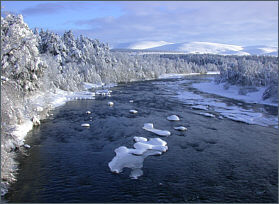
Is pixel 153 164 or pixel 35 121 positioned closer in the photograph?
pixel 153 164

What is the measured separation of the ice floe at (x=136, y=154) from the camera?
1781cm

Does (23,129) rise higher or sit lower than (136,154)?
higher

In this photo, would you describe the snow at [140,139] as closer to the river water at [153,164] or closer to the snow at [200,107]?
the river water at [153,164]

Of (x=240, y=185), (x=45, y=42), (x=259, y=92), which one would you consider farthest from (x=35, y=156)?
(x=45, y=42)

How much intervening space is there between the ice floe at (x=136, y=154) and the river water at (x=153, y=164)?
44cm

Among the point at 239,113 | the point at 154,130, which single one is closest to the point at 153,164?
the point at 154,130

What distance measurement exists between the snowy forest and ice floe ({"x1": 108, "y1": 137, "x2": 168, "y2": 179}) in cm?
671

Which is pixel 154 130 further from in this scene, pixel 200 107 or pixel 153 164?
pixel 200 107

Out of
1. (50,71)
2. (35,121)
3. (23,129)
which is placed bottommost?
(23,129)

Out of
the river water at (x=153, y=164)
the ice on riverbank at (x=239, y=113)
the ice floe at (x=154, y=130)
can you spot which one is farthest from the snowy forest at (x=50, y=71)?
the ice floe at (x=154, y=130)

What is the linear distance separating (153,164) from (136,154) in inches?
79.6

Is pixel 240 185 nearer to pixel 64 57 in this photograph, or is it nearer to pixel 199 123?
pixel 199 123

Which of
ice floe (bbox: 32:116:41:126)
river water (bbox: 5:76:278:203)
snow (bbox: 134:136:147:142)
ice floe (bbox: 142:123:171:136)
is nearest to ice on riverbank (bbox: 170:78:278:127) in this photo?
river water (bbox: 5:76:278:203)

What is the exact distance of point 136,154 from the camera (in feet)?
65.8
